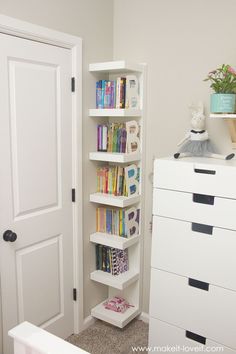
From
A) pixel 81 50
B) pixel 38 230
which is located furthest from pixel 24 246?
pixel 81 50

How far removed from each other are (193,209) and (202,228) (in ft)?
0.38

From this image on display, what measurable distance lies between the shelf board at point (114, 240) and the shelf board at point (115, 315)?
55 centimetres

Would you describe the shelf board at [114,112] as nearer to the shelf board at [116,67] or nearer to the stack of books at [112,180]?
the shelf board at [116,67]

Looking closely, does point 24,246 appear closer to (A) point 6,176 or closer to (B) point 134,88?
(A) point 6,176

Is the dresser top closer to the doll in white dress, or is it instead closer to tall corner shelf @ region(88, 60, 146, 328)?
the doll in white dress

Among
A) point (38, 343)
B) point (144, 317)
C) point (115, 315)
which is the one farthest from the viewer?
point (144, 317)

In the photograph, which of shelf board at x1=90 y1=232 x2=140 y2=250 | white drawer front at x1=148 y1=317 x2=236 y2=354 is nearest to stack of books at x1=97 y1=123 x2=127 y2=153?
shelf board at x1=90 y1=232 x2=140 y2=250

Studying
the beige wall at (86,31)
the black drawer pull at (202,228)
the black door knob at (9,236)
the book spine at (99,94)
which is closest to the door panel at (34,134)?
the black door knob at (9,236)

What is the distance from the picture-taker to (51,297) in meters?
2.33

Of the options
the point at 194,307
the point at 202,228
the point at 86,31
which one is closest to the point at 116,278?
the point at 194,307

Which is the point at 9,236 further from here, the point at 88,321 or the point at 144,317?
the point at 144,317

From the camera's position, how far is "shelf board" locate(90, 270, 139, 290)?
248cm

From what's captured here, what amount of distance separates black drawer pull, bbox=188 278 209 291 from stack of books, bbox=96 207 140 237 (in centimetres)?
66

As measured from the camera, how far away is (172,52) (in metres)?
2.32
